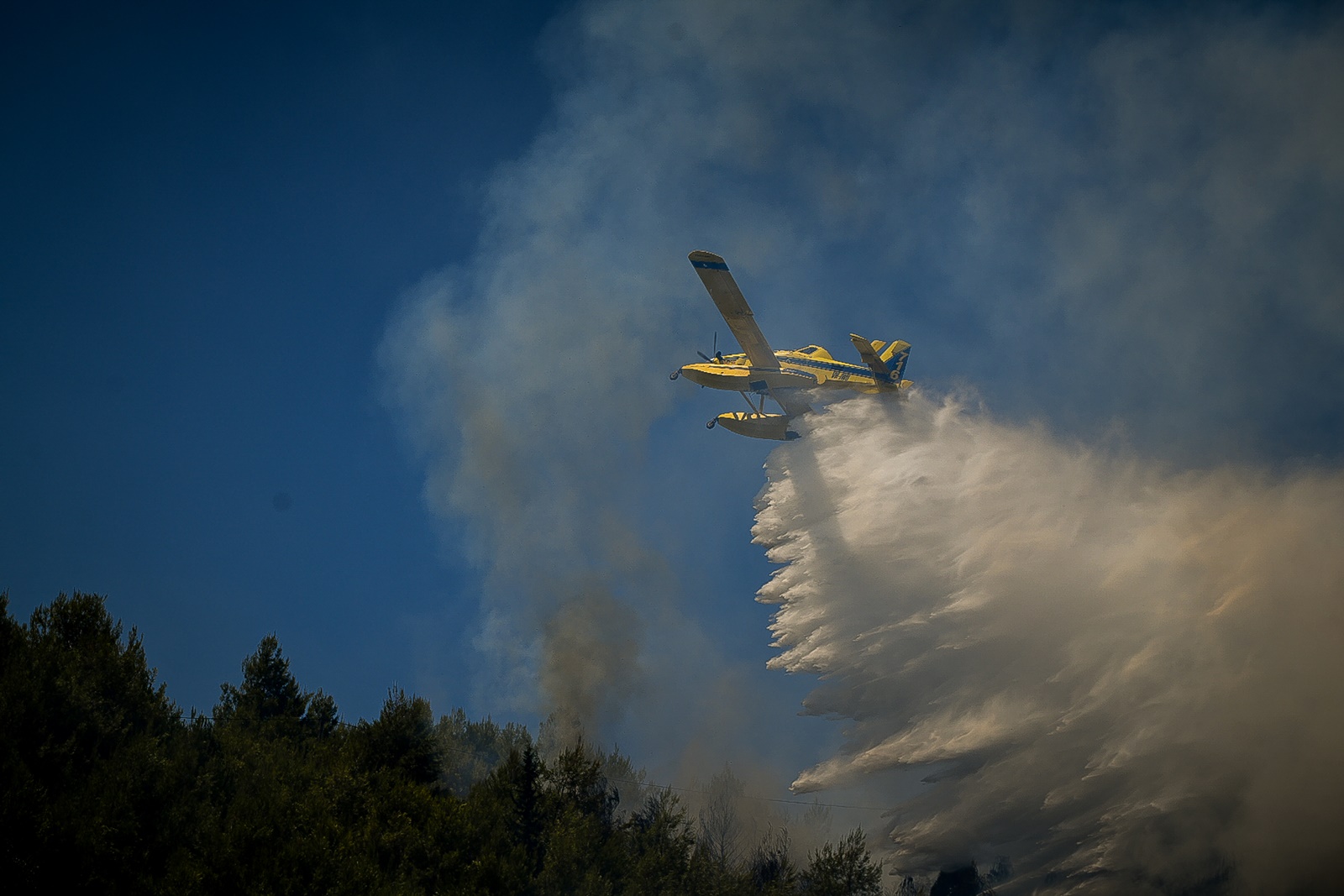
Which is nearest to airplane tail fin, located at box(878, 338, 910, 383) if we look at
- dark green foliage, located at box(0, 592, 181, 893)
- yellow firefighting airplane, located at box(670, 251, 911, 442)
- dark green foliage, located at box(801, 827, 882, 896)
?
yellow firefighting airplane, located at box(670, 251, 911, 442)

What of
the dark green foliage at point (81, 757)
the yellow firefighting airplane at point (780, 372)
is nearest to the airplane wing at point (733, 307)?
the yellow firefighting airplane at point (780, 372)

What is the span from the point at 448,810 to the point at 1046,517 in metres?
26.5

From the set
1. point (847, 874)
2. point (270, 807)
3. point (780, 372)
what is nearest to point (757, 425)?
point (780, 372)

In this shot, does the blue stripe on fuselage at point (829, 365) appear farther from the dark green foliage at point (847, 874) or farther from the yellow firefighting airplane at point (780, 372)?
the dark green foliage at point (847, 874)

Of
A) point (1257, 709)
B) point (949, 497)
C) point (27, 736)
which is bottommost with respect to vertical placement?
point (1257, 709)

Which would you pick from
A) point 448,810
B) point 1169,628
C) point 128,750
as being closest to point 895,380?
point 1169,628

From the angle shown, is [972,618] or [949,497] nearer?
[972,618]

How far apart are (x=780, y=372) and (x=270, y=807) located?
28.3 metres

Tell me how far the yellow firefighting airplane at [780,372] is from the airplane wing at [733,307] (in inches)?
1.5

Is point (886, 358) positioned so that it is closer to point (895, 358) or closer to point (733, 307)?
point (895, 358)

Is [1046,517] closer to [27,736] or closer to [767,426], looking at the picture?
[767,426]

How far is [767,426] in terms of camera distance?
1813 inches

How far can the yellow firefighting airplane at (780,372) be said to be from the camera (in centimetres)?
4434

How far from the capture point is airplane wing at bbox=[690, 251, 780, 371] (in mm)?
43062
